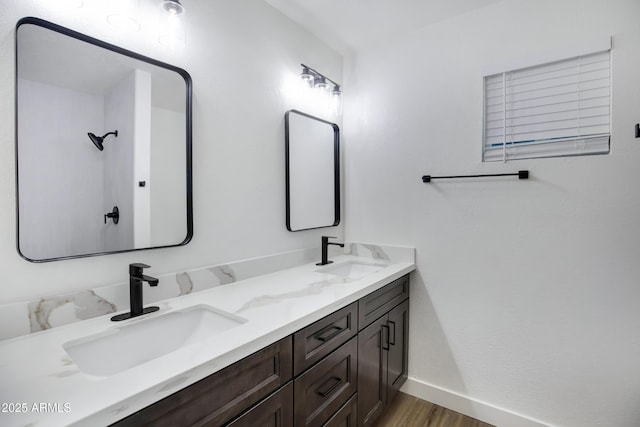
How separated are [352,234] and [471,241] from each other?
835 millimetres

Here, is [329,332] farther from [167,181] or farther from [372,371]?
[167,181]

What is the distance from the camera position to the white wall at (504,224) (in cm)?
153

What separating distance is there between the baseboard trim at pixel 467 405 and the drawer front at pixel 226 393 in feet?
4.53

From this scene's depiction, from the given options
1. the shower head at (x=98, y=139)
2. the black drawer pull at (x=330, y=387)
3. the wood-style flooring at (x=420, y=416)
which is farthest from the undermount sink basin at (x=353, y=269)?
the shower head at (x=98, y=139)

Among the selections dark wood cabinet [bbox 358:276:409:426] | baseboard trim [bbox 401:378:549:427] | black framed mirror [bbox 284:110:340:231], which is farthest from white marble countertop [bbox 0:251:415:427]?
baseboard trim [bbox 401:378:549:427]

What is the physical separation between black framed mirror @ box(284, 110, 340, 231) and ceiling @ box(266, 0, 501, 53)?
58 cm

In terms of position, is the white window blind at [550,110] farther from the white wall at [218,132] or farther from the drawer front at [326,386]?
the drawer front at [326,386]

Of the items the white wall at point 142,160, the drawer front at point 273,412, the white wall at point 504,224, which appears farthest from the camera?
the white wall at point 504,224

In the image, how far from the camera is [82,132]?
1098 millimetres

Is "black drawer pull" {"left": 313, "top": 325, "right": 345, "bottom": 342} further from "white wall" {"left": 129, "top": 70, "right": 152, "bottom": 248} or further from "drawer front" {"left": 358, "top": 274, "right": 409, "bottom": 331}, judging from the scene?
"white wall" {"left": 129, "top": 70, "right": 152, "bottom": 248}

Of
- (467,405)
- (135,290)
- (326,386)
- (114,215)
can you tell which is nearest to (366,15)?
(114,215)

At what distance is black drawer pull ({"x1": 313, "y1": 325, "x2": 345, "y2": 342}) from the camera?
1261mm

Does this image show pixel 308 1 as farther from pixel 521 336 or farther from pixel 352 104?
pixel 521 336

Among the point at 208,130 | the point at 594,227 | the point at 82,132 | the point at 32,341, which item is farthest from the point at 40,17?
the point at 594,227
